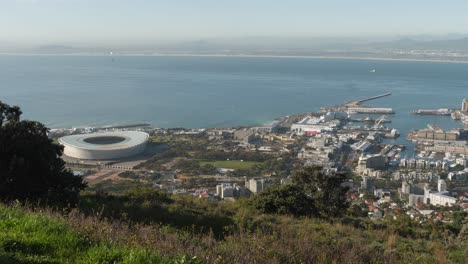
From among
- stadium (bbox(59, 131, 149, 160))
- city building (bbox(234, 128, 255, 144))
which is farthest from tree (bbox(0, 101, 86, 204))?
city building (bbox(234, 128, 255, 144))

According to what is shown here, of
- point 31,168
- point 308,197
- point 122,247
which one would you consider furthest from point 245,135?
point 122,247

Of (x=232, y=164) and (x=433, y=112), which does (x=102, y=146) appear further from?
(x=433, y=112)

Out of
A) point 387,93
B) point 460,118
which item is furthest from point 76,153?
point 387,93

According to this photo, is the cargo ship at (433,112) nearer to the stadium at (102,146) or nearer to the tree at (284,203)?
the stadium at (102,146)

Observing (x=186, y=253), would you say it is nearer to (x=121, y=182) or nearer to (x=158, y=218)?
(x=158, y=218)

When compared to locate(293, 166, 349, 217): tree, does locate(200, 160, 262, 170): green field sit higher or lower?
lower

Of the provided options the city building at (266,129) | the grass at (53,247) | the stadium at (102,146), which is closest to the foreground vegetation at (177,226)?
the grass at (53,247)

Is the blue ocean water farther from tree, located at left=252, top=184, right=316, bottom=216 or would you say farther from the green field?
tree, located at left=252, top=184, right=316, bottom=216
